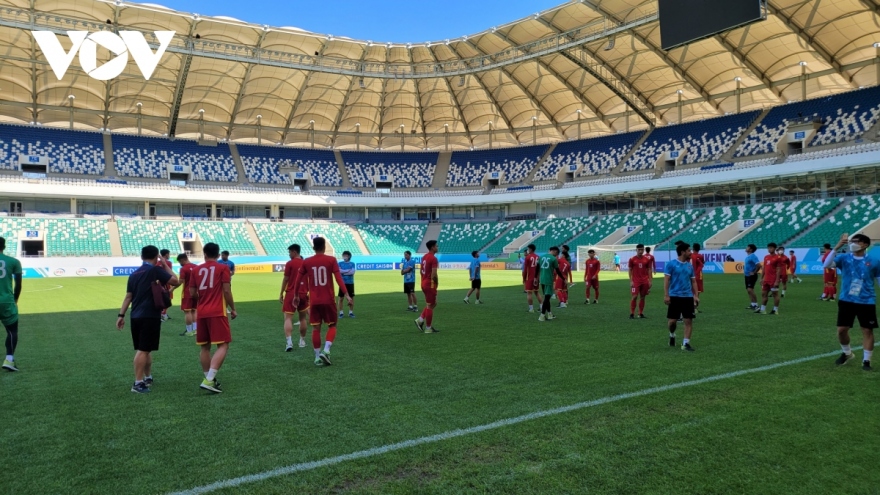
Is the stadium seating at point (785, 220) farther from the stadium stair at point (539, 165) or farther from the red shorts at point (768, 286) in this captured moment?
the red shorts at point (768, 286)

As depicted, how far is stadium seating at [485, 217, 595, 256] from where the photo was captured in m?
54.8

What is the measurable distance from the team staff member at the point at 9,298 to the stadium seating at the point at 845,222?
4056cm

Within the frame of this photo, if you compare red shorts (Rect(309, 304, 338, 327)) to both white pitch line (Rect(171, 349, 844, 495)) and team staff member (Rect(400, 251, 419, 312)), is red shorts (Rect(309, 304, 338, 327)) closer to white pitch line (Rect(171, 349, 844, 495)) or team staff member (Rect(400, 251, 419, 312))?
white pitch line (Rect(171, 349, 844, 495))

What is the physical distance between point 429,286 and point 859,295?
7.67 meters

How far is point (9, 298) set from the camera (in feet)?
28.7

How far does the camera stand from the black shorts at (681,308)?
9.69 metres

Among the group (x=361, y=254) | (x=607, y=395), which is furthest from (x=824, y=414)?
(x=361, y=254)

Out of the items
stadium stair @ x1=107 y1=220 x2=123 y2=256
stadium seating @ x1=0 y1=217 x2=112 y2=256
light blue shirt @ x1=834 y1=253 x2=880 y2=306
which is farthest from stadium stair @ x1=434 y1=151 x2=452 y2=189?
light blue shirt @ x1=834 y1=253 x2=880 y2=306

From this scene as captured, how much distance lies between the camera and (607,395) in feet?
22.2

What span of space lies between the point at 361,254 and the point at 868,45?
147 ft

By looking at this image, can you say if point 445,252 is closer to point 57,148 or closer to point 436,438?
point 57,148

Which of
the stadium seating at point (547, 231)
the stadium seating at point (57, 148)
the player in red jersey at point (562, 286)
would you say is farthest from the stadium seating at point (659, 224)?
the stadium seating at point (57, 148)

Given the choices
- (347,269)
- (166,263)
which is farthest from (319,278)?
(347,269)

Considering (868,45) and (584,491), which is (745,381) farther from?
(868,45)
